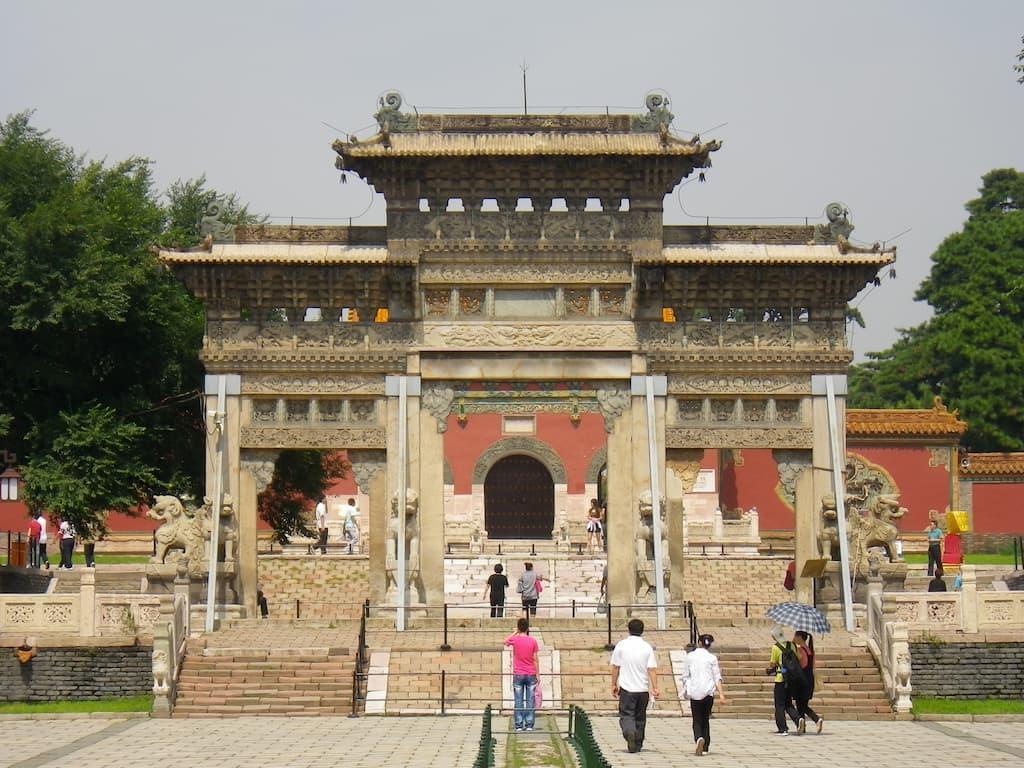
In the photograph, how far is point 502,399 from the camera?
29141mm

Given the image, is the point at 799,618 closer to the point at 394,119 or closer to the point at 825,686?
the point at 825,686

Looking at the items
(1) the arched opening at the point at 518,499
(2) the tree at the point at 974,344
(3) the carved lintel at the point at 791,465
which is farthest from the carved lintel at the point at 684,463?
(2) the tree at the point at 974,344

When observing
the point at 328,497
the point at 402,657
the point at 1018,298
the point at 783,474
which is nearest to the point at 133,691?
the point at 402,657

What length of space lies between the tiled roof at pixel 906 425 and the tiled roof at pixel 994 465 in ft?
3.03

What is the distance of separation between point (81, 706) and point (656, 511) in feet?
31.7

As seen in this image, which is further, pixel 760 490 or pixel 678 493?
pixel 760 490

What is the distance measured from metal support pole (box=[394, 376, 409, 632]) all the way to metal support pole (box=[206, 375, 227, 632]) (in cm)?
300

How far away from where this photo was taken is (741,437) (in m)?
29.1

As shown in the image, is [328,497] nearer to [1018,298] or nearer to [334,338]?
[334,338]

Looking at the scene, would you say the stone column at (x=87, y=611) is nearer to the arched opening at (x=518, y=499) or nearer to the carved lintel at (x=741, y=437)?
the carved lintel at (x=741, y=437)

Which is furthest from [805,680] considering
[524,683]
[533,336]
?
[533,336]

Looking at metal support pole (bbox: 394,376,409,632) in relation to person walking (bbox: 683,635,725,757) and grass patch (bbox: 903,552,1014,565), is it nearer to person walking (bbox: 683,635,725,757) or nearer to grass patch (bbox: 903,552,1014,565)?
person walking (bbox: 683,635,725,757)

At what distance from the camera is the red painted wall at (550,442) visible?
160 ft

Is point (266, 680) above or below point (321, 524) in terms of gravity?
below
